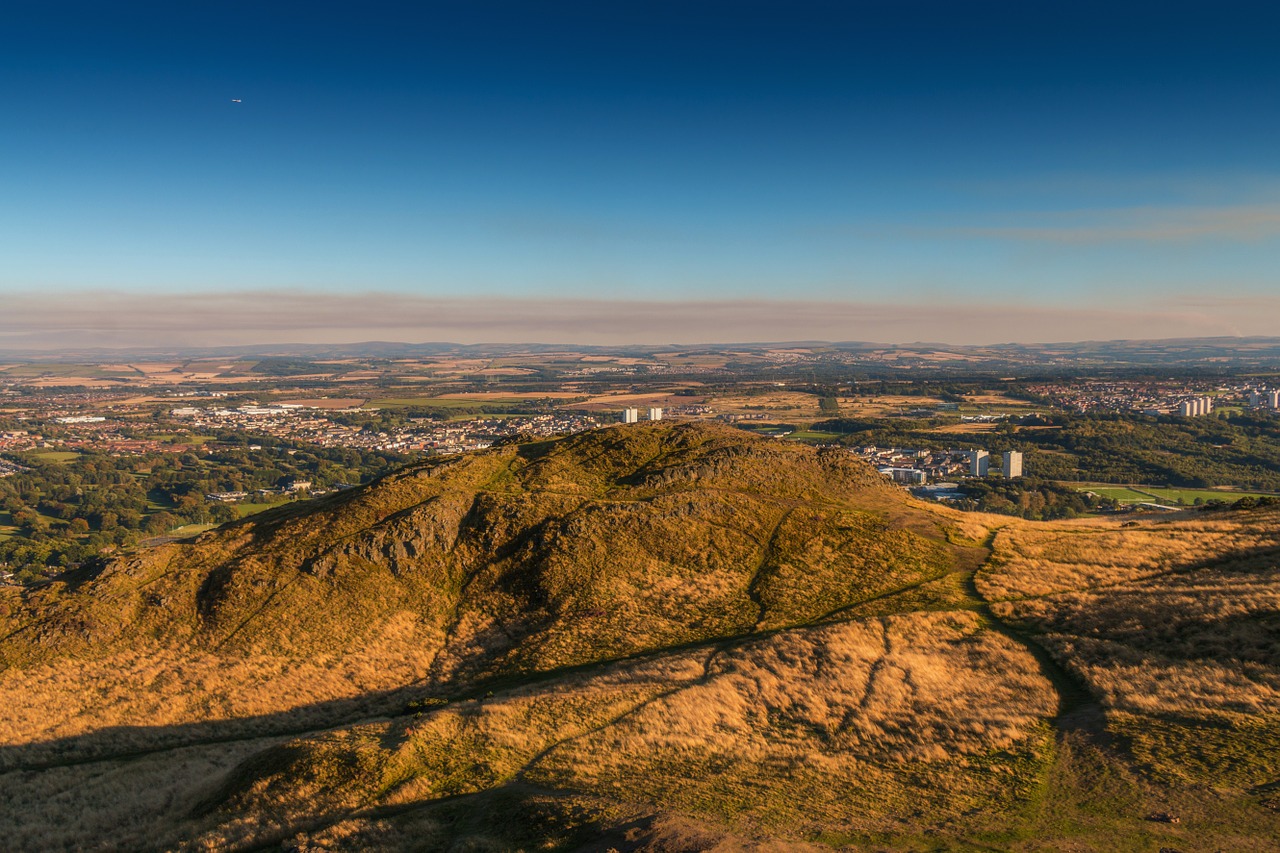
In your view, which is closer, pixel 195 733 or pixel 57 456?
pixel 195 733

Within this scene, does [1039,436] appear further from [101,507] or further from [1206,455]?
[101,507]

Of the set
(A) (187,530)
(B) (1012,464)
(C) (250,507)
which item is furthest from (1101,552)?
(C) (250,507)

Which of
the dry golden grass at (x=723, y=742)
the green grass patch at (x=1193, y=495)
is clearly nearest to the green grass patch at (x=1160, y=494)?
the green grass patch at (x=1193, y=495)

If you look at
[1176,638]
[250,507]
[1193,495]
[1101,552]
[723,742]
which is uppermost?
[1101,552]

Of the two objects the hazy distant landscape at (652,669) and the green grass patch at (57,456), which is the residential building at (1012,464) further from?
the green grass patch at (57,456)

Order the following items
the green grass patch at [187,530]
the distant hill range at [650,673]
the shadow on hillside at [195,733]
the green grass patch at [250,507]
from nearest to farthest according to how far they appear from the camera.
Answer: the distant hill range at [650,673]
the shadow on hillside at [195,733]
the green grass patch at [187,530]
the green grass patch at [250,507]

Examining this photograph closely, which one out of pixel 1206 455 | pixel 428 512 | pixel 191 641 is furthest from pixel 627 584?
pixel 1206 455

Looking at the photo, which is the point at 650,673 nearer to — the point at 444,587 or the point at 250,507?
the point at 444,587
